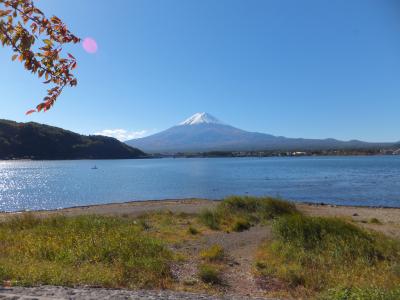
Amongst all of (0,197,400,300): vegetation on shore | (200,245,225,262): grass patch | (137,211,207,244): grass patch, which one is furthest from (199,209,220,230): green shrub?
(200,245,225,262): grass patch

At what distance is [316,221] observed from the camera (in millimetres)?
13992

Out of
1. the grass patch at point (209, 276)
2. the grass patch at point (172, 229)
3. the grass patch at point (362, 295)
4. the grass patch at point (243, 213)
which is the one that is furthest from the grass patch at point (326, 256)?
the grass patch at point (243, 213)

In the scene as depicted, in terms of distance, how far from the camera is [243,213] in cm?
2186

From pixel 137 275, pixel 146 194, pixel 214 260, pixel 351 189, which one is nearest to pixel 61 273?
pixel 137 275

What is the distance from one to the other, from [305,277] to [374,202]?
111 feet

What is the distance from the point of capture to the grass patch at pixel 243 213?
1862cm

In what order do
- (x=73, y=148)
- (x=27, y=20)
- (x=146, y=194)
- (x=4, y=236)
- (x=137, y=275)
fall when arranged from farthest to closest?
1. (x=73, y=148)
2. (x=146, y=194)
3. (x=4, y=236)
4. (x=137, y=275)
5. (x=27, y=20)

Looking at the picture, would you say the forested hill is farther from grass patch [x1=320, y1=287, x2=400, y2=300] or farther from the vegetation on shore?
grass patch [x1=320, y1=287, x2=400, y2=300]

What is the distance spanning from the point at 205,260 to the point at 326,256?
11.0 ft

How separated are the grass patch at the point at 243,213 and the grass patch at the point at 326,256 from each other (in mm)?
4501

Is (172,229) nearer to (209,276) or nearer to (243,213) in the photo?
(243,213)

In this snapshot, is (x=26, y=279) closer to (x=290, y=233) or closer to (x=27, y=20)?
(x=27, y=20)

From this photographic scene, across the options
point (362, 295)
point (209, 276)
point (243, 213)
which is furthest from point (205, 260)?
point (243, 213)

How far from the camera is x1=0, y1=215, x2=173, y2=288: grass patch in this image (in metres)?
7.35
